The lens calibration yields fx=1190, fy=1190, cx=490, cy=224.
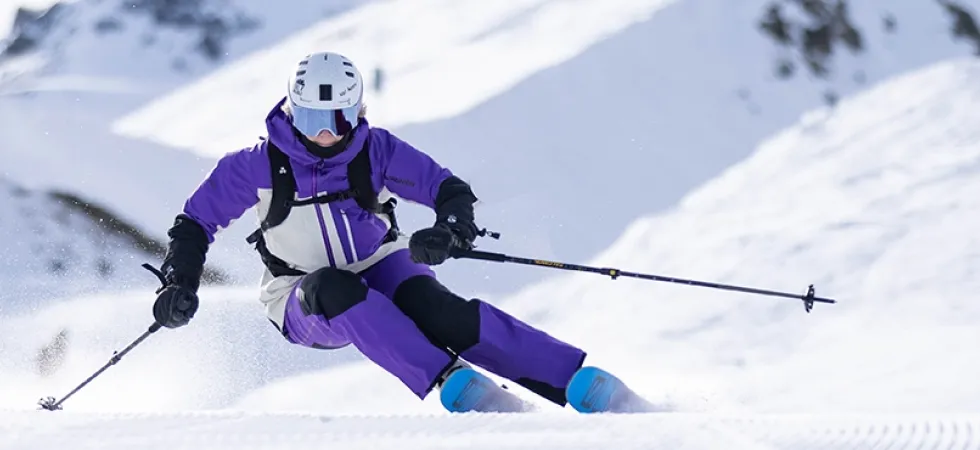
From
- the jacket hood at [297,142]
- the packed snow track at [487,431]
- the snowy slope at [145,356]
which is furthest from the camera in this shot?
the snowy slope at [145,356]

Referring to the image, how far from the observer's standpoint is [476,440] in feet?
10.7

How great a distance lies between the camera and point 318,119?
4.67m

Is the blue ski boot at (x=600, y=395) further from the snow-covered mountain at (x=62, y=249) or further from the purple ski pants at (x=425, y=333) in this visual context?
the snow-covered mountain at (x=62, y=249)

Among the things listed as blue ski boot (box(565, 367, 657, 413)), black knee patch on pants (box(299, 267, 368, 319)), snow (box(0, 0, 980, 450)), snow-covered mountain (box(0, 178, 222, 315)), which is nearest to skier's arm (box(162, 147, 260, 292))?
black knee patch on pants (box(299, 267, 368, 319))

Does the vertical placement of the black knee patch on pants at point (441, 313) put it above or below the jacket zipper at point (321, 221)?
below

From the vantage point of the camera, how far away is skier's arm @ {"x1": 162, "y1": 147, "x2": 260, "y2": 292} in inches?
191

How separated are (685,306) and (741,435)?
4.59 meters

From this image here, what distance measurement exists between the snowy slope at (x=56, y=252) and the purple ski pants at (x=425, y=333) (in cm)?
557

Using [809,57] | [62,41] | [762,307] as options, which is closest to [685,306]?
[762,307]

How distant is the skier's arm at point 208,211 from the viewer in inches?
191

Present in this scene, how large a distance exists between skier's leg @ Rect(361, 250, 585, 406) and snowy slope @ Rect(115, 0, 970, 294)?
13.9 ft

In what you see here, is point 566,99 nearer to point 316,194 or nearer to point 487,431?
point 316,194

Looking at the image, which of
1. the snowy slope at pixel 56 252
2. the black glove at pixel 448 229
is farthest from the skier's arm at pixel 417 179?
the snowy slope at pixel 56 252

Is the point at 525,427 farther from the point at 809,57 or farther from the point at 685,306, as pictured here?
the point at 809,57
